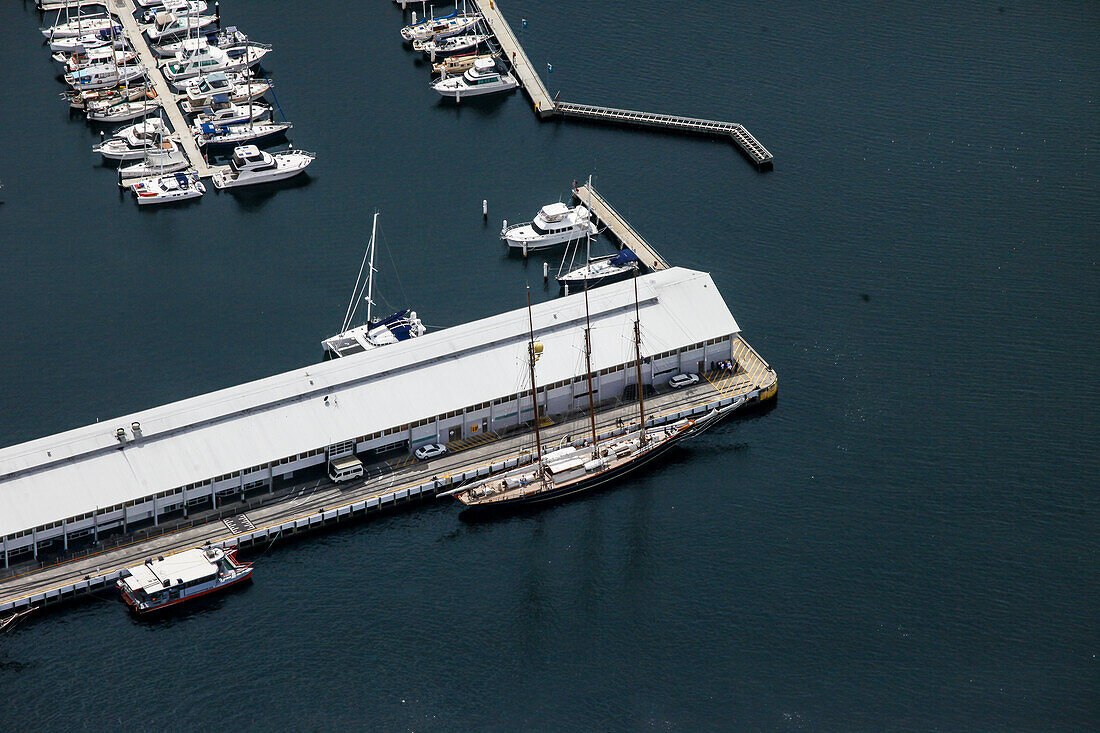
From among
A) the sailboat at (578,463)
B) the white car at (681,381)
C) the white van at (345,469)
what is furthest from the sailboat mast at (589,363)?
the white van at (345,469)

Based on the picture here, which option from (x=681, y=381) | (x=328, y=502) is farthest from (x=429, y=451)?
(x=681, y=381)

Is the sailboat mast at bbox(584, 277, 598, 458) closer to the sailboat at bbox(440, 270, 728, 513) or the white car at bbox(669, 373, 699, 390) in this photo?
the sailboat at bbox(440, 270, 728, 513)

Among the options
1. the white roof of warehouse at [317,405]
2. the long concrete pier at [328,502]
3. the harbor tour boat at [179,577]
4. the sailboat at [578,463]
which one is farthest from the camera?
the sailboat at [578,463]

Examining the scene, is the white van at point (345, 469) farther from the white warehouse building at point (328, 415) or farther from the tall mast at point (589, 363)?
the tall mast at point (589, 363)

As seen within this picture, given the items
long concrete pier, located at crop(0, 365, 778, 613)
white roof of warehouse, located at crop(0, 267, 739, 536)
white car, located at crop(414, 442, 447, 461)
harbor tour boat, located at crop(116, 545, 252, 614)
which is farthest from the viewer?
white car, located at crop(414, 442, 447, 461)

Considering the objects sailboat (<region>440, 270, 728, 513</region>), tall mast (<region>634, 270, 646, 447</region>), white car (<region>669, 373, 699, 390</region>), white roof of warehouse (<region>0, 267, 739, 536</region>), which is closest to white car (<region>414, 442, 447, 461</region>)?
white roof of warehouse (<region>0, 267, 739, 536</region>)

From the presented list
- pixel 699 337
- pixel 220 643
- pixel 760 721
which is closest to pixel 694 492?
pixel 699 337

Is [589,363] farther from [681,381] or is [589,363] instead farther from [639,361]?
[681,381]
